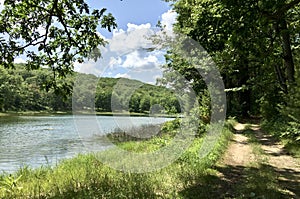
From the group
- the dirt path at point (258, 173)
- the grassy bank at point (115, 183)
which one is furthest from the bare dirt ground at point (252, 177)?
the grassy bank at point (115, 183)

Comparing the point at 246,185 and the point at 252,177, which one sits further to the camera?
the point at 252,177

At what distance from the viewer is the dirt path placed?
21.1 ft

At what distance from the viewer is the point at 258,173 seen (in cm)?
820

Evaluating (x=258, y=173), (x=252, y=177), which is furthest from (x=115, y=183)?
(x=258, y=173)

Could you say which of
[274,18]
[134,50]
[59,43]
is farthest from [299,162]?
[59,43]

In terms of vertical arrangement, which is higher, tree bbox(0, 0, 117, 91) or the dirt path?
tree bbox(0, 0, 117, 91)

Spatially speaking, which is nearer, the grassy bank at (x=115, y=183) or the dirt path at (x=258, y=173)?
the grassy bank at (x=115, y=183)

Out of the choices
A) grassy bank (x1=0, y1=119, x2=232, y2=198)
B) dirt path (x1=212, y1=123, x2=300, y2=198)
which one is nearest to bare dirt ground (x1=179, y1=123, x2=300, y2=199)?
dirt path (x1=212, y1=123, x2=300, y2=198)

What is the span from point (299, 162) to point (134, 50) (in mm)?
6790

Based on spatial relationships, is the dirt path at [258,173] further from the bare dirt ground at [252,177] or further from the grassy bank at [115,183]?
the grassy bank at [115,183]

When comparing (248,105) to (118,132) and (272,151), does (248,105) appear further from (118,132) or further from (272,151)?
(272,151)

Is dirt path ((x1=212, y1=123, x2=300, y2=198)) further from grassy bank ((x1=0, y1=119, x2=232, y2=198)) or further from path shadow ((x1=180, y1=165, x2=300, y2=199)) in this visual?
grassy bank ((x1=0, y1=119, x2=232, y2=198))

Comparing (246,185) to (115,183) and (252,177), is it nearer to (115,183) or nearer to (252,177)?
(252,177)

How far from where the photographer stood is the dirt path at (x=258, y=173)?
253 inches
